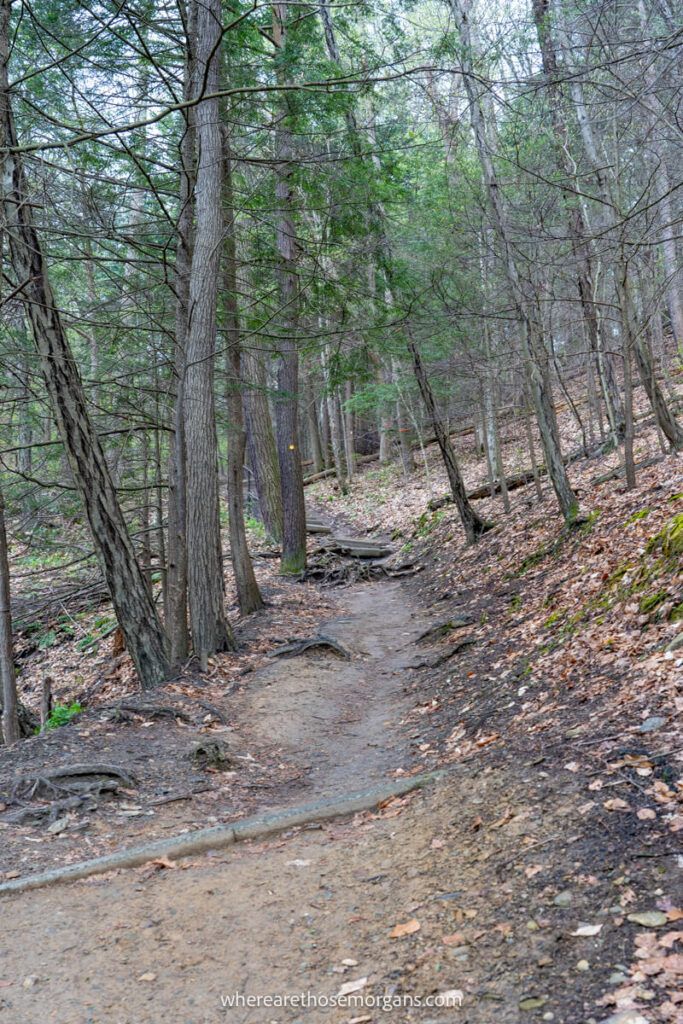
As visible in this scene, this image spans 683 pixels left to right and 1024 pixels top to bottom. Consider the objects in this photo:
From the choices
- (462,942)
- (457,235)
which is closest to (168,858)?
(462,942)

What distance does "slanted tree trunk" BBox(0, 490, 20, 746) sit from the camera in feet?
31.2

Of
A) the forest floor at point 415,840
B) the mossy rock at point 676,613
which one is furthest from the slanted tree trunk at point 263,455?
the mossy rock at point 676,613

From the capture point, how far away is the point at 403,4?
7.89m

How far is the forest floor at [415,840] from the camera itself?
3.19 metres

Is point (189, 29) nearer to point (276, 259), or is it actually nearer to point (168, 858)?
point (276, 259)

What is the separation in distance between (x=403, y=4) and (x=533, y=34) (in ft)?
7.36

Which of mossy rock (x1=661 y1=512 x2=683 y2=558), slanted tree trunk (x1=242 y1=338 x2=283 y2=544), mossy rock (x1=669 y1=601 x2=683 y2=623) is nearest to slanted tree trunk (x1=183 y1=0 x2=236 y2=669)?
mossy rock (x1=661 y1=512 x2=683 y2=558)

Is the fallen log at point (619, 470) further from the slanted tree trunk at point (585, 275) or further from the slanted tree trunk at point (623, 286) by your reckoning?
the slanted tree trunk at point (585, 275)

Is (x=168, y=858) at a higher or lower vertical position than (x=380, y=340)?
lower

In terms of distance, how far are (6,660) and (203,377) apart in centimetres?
438

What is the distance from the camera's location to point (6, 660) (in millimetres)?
9648

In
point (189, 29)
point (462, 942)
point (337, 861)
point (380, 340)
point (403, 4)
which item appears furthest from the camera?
point (380, 340)

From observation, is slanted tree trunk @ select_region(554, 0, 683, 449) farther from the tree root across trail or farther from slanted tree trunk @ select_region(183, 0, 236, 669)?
the tree root across trail

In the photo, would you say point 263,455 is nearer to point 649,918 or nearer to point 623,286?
point 623,286
